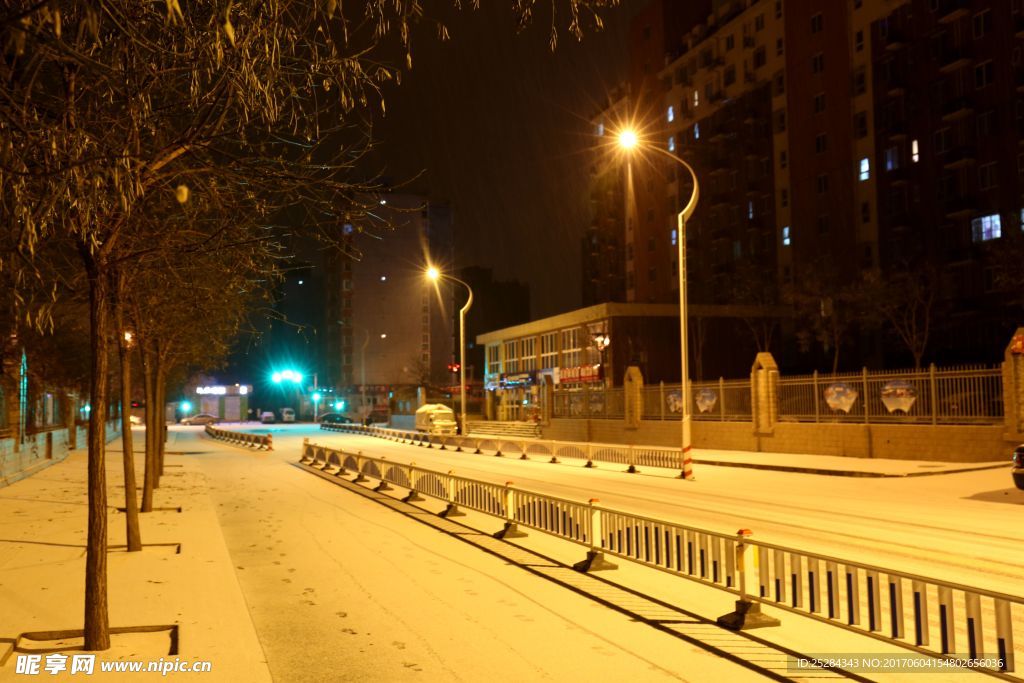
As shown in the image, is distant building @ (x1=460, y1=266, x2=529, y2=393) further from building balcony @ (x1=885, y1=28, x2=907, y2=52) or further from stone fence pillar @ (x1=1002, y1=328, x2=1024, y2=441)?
stone fence pillar @ (x1=1002, y1=328, x2=1024, y2=441)

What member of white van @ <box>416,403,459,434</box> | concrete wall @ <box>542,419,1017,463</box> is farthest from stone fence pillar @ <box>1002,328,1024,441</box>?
white van @ <box>416,403,459,434</box>

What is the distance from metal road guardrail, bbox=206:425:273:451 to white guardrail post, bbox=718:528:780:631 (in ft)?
135

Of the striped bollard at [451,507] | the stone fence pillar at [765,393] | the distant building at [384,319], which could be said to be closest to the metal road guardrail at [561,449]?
the stone fence pillar at [765,393]

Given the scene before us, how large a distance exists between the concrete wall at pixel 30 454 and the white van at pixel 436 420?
24.1 meters

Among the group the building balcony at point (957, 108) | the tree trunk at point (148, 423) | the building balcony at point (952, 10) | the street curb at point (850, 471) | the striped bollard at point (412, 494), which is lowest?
the street curb at point (850, 471)

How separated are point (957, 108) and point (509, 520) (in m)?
45.8

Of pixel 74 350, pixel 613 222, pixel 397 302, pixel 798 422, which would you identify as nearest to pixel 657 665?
pixel 798 422

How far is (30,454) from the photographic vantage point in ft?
98.0

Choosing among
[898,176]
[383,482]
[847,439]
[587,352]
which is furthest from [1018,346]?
[587,352]

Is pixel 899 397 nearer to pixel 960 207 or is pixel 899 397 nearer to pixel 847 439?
pixel 847 439

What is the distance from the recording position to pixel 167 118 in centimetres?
865

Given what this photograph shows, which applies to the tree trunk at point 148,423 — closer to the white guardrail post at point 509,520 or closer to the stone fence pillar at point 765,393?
the white guardrail post at point 509,520

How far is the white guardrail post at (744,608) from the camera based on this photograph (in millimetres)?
8141

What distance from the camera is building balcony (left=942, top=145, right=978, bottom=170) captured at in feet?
162
